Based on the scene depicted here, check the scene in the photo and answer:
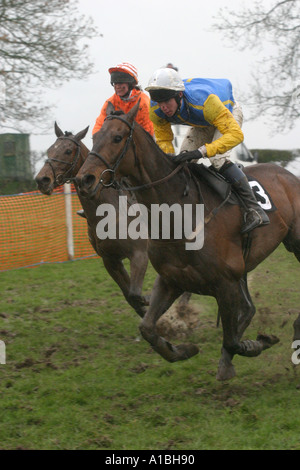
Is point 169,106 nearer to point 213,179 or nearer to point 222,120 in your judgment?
point 222,120

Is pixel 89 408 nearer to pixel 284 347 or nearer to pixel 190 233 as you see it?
pixel 190 233

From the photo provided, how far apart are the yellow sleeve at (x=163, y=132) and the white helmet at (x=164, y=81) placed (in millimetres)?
468

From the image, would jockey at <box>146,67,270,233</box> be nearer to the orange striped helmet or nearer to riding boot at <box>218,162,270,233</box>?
riding boot at <box>218,162,270,233</box>

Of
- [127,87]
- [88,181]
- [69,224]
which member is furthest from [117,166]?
[69,224]

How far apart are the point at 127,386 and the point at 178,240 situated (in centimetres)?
146

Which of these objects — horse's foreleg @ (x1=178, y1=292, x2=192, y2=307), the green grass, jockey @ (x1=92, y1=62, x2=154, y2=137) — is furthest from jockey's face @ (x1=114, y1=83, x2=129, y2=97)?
the green grass

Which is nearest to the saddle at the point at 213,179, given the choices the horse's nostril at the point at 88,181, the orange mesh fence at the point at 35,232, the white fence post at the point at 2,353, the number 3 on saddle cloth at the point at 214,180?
the number 3 on saddle cloth at the point at 214,180

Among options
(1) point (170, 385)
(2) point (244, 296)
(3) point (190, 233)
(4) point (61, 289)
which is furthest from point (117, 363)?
(4) point (61, 289)

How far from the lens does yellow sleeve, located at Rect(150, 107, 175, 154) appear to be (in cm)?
522

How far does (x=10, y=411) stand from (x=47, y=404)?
308 millimetres

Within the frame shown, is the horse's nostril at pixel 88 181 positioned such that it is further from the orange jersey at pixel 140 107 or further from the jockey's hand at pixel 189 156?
the orange jersey at pixel 140 107

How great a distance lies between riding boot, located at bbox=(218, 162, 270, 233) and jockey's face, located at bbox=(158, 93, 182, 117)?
0.67m

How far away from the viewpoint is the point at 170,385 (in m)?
5.38
